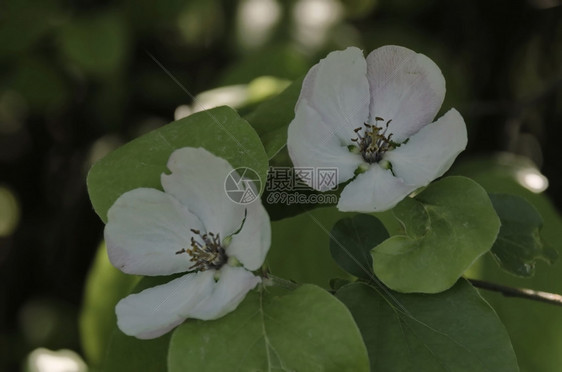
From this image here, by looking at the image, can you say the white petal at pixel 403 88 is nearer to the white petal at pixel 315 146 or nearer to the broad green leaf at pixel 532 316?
the white petal at pixel 315 146

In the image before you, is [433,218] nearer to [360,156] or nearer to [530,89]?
[360,156]

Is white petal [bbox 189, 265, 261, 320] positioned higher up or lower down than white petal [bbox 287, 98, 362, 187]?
lower down

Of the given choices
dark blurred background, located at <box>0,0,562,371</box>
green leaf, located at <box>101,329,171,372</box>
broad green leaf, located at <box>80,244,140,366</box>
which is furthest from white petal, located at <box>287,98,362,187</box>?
dark blurred background, located at <box>0,0,562,371</box>

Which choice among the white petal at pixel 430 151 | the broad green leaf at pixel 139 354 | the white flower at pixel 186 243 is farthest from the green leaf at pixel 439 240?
the broad green leaf at pixel 139 354

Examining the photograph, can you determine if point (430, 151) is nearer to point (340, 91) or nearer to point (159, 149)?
point (340, 91)

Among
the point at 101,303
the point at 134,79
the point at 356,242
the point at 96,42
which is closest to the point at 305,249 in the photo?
the point at 356,242

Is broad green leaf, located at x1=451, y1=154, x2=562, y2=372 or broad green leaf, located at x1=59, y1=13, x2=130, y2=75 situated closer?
broad green leaf, located at x1=451, y1=154, x2=562, y2=372

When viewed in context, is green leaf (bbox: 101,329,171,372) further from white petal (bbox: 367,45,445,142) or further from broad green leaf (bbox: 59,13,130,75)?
broad green leaf (bbox: 59,13,130,75)
